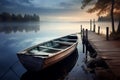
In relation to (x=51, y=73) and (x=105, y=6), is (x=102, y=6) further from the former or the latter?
(x=51, y=73)

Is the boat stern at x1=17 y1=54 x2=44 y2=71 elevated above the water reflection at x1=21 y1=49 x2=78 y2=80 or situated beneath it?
elevated above

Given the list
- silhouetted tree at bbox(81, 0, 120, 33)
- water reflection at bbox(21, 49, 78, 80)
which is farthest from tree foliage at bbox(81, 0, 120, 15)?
water reflection at bbox(21, 49, 78, 80)

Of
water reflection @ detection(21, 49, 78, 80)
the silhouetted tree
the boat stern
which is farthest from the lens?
the silhouetted tree

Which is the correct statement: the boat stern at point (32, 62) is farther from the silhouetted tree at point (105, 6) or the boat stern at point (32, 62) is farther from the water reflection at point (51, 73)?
the silhouetted tree at point (105, 6)

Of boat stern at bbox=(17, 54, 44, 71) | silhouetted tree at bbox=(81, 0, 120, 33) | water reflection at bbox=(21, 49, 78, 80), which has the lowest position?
water reflection at bbox=(21, 49, 78, 80)

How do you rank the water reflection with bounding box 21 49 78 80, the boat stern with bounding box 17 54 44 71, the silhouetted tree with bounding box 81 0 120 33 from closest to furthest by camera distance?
the boat stern with bounding box 17 54 44 71 < the water reflection with bounding box 21 49 78 80 < the silhouetted tree with bounding box 81 0 120 33

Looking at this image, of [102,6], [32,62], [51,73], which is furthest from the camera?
[102,6]

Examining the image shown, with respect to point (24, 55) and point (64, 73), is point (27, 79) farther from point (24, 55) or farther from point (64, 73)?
point (64, 73)

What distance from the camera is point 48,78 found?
11625 millimetres

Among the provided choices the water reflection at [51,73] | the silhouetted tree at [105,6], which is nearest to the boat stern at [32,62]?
the water reflection at [51,73]

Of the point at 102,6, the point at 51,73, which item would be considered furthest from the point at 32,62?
the point at 102,6

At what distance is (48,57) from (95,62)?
3.08m

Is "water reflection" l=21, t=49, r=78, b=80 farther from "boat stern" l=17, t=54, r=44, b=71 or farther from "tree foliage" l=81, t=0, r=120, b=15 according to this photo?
"tree foliage" l=81, t=0, r=120, b=15

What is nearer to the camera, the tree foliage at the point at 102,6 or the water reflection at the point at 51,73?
the water reflection at the point at 51,73
